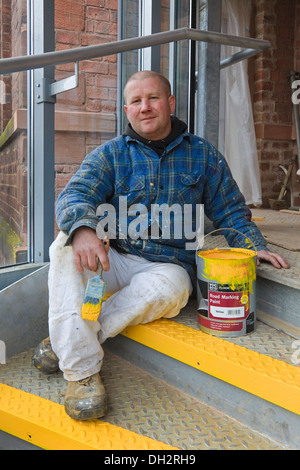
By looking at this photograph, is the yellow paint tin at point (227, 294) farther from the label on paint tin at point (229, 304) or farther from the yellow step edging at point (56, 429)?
the yellow step edging at point (56, 429)

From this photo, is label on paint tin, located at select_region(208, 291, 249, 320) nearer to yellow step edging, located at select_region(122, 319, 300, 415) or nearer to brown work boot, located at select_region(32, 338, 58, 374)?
yellow step edging, located at select_region(122, 319, 300, 415)

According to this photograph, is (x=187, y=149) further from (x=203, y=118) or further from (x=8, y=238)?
(x=8, y=238)

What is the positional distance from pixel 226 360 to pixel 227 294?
239mm

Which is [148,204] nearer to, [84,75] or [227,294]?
[227,294]

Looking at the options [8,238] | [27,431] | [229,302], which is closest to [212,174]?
[229,302]

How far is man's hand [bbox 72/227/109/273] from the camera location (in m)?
1.50

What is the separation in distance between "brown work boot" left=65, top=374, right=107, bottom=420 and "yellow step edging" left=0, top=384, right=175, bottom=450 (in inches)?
1.2

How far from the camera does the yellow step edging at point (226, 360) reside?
131 centimetres

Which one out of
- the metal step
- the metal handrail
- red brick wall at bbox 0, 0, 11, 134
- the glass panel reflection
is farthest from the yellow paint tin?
red brick wall at bbox 0, 0, 11, 134

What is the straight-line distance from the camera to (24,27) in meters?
2.11

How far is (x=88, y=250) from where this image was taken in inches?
59.5

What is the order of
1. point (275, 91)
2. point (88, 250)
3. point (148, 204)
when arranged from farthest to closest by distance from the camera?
1. point (275, 91)
2. point (148, 204)
3. point (88, 250)

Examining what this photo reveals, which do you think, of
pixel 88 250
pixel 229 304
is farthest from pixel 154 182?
pixel 229 304

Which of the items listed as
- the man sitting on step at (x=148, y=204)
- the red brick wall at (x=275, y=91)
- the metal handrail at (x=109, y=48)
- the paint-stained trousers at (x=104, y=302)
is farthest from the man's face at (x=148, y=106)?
the red brick wall at (x=275, y=91)
